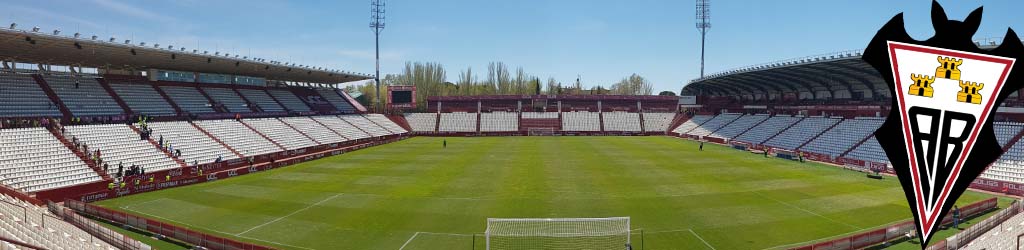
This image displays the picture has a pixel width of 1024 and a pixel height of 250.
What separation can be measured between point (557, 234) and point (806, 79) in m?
46.5

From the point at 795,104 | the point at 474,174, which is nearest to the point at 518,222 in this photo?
the point at 474,174

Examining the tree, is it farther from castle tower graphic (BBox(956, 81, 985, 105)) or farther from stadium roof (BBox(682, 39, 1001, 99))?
castle tower graphic (BBox(956, 81, 985, 105))

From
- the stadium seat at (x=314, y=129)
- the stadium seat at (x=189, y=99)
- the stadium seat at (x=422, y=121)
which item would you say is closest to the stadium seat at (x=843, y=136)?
the stadium seat at (x=314, y=129)

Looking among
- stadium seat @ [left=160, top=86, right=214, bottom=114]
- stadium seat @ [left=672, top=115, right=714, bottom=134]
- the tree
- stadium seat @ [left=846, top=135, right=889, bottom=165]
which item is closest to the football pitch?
stadium seat @ [left=846, top=135, right=889, bottom=165]

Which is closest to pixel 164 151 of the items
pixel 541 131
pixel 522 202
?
pixel 522 202

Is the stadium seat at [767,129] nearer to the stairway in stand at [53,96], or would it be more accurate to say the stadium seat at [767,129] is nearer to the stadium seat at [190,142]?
the stadium seat at [190,142]

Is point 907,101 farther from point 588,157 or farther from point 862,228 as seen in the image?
point 588,157

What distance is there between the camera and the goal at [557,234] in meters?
16.2

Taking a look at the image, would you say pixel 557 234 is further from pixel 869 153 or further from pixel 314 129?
pixel 314 129

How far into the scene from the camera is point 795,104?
58219 mm

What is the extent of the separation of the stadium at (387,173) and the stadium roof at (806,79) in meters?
0.35

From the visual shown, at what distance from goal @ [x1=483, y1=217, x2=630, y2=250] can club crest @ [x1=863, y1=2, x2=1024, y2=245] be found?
10.5 metres

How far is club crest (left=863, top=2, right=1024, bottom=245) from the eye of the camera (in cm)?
507

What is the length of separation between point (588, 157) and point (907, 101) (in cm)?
3566
